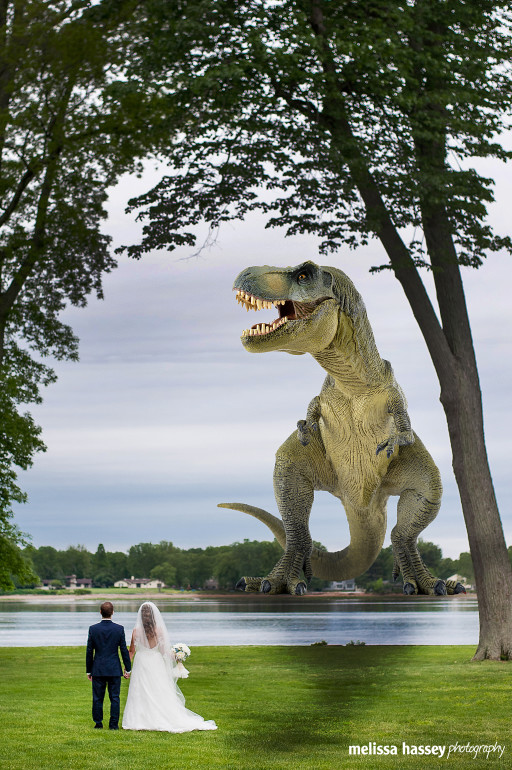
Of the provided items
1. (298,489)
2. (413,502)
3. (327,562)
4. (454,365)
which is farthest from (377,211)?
(413,502)

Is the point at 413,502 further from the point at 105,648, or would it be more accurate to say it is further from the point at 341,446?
the point at 105,648

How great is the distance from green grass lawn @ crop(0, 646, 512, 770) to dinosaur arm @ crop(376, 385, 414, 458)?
239 centimetres

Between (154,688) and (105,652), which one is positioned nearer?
(105,652)

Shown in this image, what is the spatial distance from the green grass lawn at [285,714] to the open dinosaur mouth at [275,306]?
3225mm

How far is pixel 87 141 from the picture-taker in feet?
32.1

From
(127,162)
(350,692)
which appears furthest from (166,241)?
(350,692)

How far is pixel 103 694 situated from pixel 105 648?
58cm

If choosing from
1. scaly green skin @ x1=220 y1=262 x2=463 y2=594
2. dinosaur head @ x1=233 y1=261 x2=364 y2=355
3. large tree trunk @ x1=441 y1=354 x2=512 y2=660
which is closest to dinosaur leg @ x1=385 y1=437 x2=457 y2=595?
scaly green skin @ x1=220 y1=262 x2=463 y2=594

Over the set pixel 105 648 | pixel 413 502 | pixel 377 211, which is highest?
pixel 377 211

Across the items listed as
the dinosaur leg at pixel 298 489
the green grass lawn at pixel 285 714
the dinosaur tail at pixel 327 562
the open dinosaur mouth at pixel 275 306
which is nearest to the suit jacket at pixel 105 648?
the green grass lawn at pixel 285 714

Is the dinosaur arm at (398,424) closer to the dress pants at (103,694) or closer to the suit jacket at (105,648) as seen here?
the suit jacket at (105,648)

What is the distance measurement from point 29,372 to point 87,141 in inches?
159

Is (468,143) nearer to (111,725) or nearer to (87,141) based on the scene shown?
(87,141)

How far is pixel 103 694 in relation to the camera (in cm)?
732
